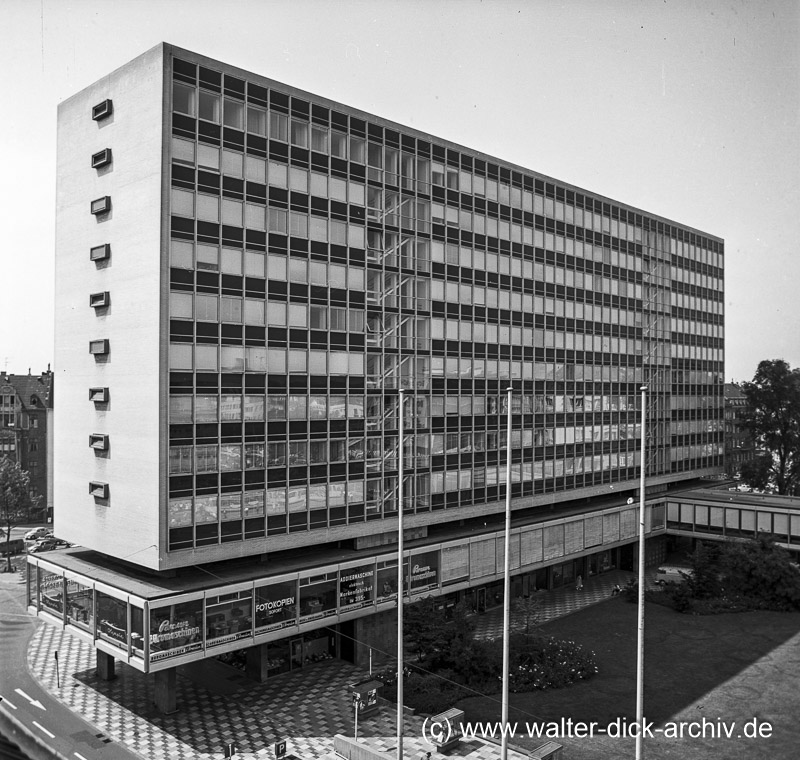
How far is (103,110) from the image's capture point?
45.1m

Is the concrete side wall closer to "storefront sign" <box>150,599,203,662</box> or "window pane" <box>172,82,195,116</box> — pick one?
"window pane" <box>172,82,195,116</box>

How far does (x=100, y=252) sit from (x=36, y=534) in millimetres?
59057

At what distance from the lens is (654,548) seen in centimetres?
8012

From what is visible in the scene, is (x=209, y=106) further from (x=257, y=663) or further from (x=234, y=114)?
(x=257, y=663)

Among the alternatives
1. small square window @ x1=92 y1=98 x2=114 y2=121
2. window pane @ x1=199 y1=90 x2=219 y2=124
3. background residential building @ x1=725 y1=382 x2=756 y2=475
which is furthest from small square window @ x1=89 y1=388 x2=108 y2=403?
background residential building @ x1=725 y1=382 x2=756 y2=475

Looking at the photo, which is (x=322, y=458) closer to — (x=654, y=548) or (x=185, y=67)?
(x=185, y=67)

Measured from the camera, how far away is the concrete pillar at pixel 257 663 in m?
46.3

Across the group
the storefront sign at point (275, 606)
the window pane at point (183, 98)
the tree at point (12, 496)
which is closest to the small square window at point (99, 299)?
the window pane at point (183, 98)

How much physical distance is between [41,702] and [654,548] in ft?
199

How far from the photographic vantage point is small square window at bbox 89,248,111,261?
45.0m

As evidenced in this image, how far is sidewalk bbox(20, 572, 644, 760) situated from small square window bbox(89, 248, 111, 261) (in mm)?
26517

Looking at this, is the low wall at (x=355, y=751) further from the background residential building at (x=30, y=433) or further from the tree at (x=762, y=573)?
the background residential building at (x=30, y=433)

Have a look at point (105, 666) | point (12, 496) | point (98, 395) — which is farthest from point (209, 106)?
point (12, 496)

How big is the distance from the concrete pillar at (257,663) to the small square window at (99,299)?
23.1 metres
